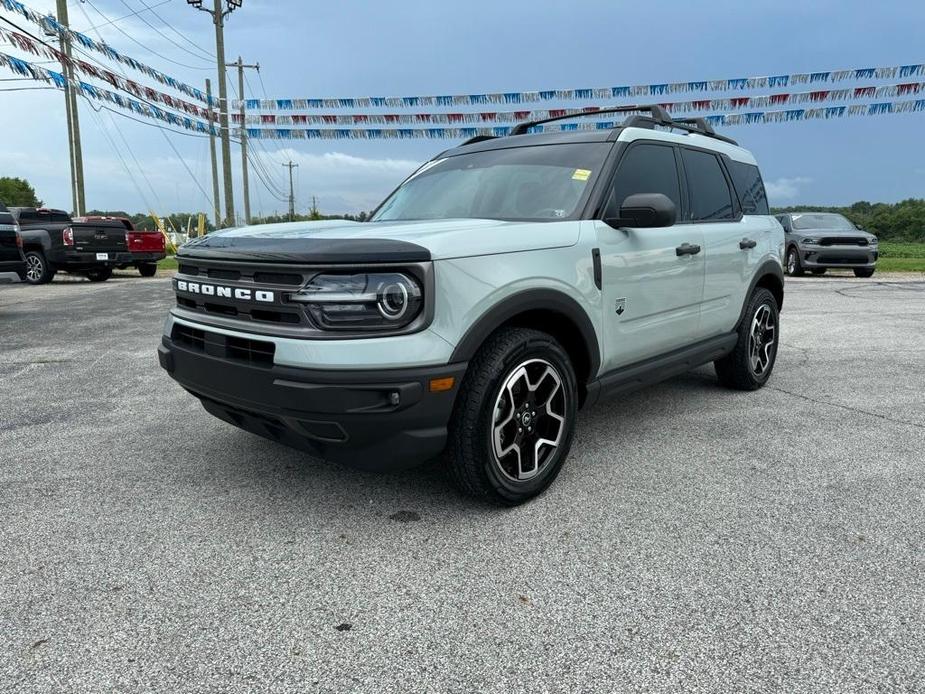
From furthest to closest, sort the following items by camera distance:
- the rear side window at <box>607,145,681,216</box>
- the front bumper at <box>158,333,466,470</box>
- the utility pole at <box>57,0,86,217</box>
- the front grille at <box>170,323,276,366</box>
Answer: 1. the utility pole at <box>57,0,86,217</box>
2. the rear side window at <box>607,145,681,216</box>
3. the front grille at <box>170,323,276,366</box>
4. the front bumper at <box>158,333,466,470</box>

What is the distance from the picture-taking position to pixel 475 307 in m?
2.76

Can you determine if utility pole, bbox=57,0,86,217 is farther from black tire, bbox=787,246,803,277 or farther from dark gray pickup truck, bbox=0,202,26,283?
black tire, bbox=787,246,803,277

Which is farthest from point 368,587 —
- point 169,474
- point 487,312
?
point 169,474

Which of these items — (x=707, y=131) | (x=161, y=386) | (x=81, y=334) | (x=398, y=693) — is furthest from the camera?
(x=81, y=334)

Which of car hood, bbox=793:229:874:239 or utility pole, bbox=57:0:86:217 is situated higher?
utility pole, bbox=57:0:86:217

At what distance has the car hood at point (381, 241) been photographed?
2.58m

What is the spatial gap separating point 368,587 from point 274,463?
1422 millimetres

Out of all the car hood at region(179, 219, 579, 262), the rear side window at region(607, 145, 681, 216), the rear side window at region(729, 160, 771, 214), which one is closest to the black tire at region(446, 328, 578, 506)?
the car hood at region(179, 219, 579, 262)

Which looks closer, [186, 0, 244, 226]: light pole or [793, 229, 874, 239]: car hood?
[793, 229, 874, 239]: car hood

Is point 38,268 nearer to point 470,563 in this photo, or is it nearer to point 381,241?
point 381,241

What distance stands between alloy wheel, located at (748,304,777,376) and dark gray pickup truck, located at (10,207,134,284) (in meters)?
14.9

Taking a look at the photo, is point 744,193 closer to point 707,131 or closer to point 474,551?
point 707,131

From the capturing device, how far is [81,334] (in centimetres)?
819

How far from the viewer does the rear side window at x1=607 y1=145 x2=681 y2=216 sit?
3.68 m
